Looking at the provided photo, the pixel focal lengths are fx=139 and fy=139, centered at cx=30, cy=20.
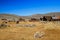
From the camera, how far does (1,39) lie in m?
17.2

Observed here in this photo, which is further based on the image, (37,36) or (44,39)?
Result: (37,36)

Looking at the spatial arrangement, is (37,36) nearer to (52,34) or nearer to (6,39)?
(52,34)

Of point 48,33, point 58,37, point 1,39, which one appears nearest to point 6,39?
point 1,39

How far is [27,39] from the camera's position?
52.9ft

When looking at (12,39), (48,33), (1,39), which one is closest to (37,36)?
(48,33)

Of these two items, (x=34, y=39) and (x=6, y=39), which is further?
(x=6, y=39)

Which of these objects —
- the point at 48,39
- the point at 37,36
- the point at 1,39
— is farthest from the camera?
the point at 1,39

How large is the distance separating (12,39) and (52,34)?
4805 mm

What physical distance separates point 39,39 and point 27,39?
1561mm

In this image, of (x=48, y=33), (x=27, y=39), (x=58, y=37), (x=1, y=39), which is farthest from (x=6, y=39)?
(x=58, y=37)

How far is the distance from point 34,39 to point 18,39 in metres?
2.04

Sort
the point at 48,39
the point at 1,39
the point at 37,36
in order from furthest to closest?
the point at 1,39 → the point at 37,36 → the point at 48,39

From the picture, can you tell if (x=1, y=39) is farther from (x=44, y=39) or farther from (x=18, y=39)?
(x=44, y=39)

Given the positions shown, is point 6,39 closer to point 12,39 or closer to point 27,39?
point 12,39
